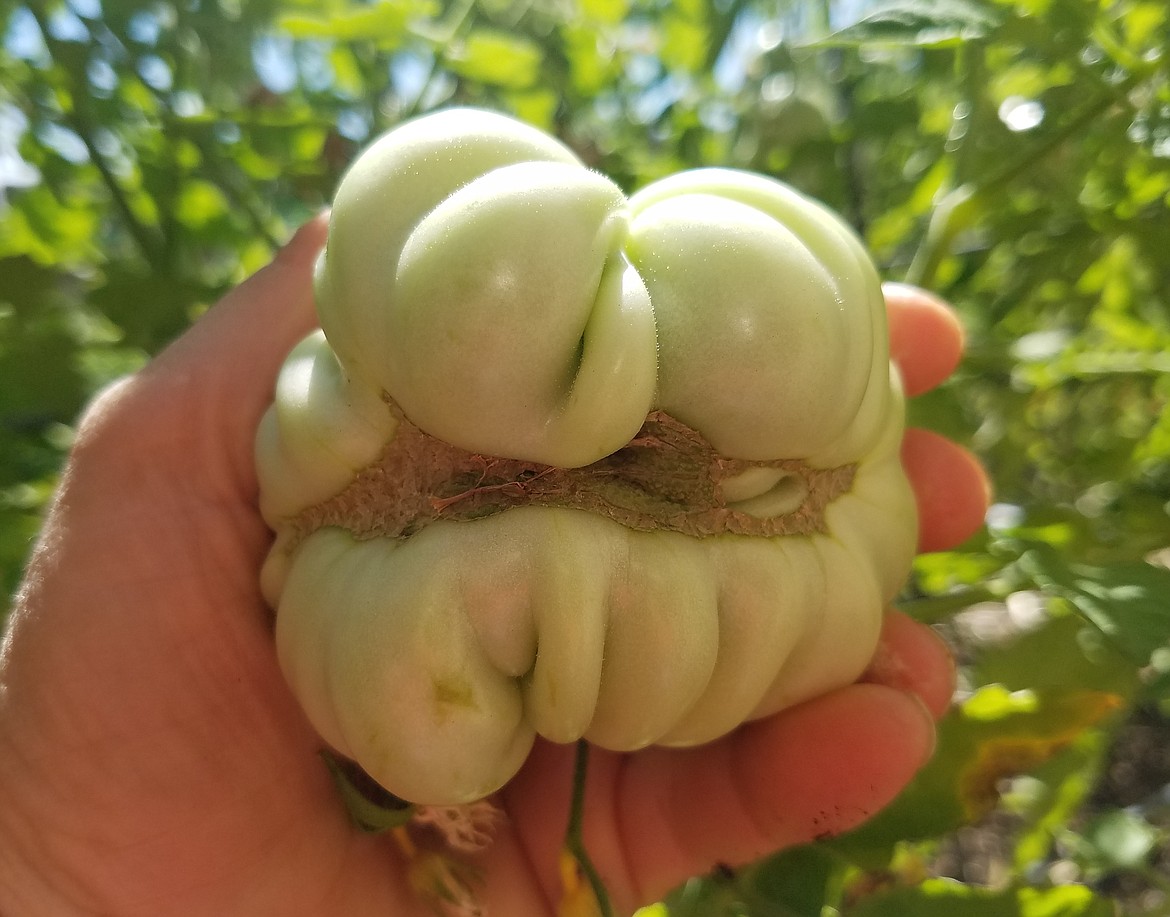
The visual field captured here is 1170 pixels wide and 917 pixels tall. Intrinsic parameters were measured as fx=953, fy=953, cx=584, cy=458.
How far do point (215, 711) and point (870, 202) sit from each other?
0.94m

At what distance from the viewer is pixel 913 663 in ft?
2.61

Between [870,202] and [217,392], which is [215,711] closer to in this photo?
[217,392]

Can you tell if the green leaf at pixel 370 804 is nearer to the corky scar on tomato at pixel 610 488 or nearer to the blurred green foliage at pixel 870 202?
the corky scar on tomato at pixel 610 488

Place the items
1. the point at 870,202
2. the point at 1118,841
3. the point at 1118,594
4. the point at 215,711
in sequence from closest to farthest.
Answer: the point at 1118,594 < the point at 215,711 < the point at 1118,841 < the point at 870,202

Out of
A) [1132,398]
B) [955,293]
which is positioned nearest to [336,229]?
[955,293]

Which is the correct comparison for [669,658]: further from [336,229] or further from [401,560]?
[336,229]

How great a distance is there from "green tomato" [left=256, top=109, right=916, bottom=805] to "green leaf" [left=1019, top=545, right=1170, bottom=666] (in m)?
0.13

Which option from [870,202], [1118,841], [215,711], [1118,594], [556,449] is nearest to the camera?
[556,449]

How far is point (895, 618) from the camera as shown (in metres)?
0.81

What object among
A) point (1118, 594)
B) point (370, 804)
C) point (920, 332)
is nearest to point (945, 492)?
point (920, 332)

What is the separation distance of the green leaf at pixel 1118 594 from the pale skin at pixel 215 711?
0.51ft

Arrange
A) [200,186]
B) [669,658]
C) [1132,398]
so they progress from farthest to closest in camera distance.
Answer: [1132,398]
[200,186]
[669,658]

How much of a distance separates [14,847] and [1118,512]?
3.75 ft

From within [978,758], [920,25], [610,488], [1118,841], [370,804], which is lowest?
[1118,841]
